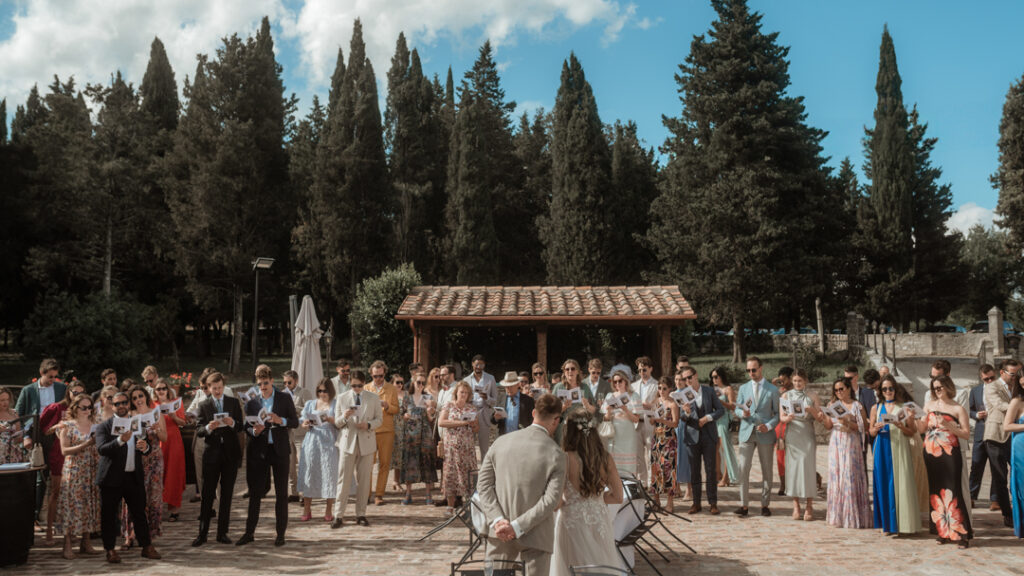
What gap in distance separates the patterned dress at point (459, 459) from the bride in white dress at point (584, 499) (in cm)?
461

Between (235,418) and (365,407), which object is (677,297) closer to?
(365,407)

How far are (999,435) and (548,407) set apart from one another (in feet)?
22.4

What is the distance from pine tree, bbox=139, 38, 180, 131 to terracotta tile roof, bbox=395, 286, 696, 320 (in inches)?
1241

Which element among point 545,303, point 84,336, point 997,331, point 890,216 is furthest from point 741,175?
point 84,336

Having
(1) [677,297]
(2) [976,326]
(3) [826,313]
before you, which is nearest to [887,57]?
(3) [826,313]

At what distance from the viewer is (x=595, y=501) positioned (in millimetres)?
4672

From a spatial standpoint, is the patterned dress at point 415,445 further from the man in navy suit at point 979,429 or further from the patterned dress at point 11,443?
the man in navy suit at point 979,429

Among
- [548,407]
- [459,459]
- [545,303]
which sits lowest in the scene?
[459,459]

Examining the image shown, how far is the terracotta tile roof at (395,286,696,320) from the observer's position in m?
16.8

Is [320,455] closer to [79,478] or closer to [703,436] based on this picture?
[79,478]

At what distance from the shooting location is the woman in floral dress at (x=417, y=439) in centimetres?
1003

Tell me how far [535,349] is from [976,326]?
38.7 m

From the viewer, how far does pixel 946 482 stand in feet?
24.2

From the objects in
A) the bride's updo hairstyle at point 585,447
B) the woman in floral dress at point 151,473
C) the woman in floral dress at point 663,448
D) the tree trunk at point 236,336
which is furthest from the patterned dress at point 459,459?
the tree trunk at point 236,336
